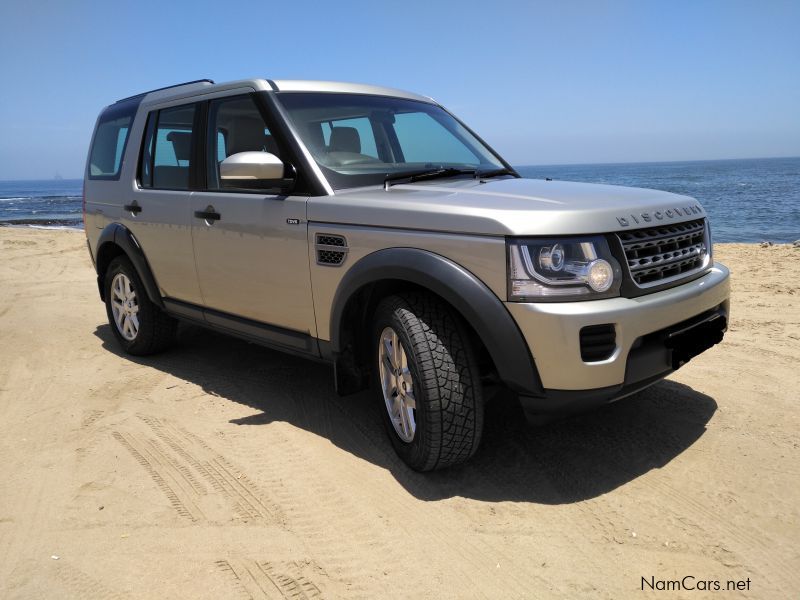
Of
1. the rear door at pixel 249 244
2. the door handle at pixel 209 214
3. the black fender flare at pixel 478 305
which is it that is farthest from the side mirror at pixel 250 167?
the black fender flare at pixel 478 305

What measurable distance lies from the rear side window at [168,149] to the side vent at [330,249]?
146 centimetres

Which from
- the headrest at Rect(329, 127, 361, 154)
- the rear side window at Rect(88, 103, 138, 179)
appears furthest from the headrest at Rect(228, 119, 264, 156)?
the rear side window at Rect(88, 103, 138, 179)

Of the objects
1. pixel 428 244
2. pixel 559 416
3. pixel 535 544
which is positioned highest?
pixel 428 244

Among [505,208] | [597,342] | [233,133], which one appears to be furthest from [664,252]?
[233,133]

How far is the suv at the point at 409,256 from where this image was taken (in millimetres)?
2570

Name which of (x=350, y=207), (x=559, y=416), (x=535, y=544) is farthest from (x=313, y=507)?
(x=350, y=207)

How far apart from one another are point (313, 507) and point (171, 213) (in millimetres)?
2406

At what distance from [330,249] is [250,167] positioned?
0.56 meters

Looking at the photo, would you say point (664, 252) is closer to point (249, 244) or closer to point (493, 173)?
point (493, 173)

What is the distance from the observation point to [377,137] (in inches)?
157

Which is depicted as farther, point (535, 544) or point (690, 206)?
point (690, 206)

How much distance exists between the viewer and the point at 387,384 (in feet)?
10.5

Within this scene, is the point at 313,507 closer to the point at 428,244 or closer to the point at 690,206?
the point at 428,244

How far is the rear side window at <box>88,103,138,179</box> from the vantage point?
5.06m
